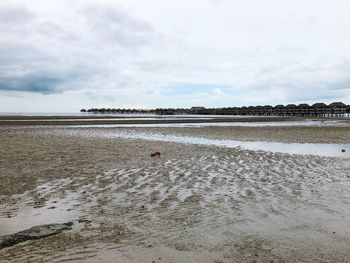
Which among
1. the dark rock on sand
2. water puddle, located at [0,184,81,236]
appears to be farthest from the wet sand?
the dark rock on sand

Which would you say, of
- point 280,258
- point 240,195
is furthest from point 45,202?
point 280,258

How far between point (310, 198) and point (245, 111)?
15794cm

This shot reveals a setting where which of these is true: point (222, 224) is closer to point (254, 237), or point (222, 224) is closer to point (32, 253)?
point (254, 237)

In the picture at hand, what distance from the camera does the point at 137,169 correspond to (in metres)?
11.4

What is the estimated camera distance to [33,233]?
202 inches

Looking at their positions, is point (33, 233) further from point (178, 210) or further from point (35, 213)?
point (178, 210)

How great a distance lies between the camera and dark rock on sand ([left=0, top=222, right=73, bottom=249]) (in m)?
4.75

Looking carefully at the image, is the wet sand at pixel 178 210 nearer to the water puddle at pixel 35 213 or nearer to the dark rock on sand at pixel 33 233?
the water puddle at pixel 35 213

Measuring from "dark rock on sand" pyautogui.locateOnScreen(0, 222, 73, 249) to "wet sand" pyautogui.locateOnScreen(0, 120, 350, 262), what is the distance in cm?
18

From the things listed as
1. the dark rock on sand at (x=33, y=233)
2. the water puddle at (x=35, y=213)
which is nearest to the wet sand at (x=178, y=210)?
the water puddle at (x=35, y=213)

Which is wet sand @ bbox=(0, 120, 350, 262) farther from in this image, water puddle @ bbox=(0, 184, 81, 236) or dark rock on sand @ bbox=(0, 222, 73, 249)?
dark rock on sand @ bbox=(0, 222, 73, 249)

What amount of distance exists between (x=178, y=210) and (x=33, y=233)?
2949 millimetres

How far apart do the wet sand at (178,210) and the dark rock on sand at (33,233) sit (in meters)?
0.18

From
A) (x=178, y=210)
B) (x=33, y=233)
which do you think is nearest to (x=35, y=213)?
(x=33, y=233)
